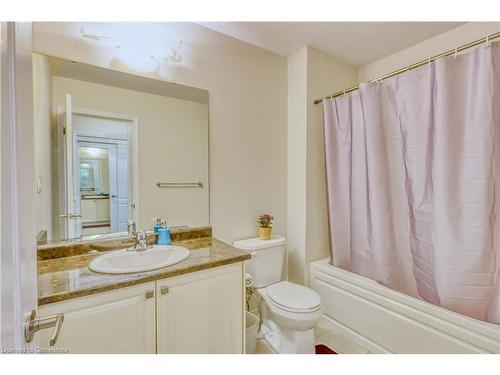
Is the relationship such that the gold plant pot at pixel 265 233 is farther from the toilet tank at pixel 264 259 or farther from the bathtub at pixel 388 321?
the bathtub at pixel 388 321

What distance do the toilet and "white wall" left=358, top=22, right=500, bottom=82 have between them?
1.85 meters

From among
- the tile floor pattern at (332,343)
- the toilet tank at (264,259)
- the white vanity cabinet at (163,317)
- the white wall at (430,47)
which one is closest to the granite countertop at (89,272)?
the white vanity cabinet at (163,317)

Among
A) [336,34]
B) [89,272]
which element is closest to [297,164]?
[336,34]

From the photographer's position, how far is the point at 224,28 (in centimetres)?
186

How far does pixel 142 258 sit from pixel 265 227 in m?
0.98

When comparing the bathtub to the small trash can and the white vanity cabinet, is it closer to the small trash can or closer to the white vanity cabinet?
the small trash can

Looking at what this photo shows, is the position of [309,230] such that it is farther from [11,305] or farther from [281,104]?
[11,305]

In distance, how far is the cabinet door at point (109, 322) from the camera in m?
0.97

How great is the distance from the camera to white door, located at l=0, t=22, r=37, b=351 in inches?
16.3

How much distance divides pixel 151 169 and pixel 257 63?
1261mm

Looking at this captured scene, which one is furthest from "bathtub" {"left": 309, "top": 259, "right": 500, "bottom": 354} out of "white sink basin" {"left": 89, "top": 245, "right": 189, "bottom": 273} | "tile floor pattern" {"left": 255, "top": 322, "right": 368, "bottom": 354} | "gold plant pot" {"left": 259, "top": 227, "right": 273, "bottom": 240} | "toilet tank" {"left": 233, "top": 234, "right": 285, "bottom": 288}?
"white sink basin" {"left": 89, "top": 245, "right": 189, "bottom": 273}

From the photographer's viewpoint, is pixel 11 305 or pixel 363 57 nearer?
pixel 11 305

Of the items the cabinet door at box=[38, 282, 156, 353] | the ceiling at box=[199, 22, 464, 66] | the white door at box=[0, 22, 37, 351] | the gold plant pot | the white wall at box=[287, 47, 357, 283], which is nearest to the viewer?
the white door at box=[0, 22, 37, 351]
